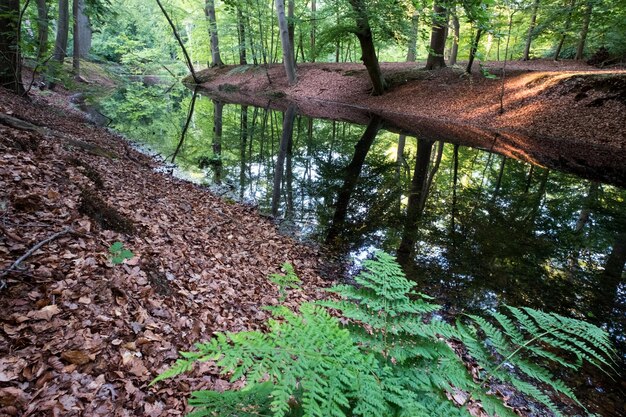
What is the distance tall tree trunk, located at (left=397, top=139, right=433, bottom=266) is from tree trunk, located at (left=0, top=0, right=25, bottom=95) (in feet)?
31.7

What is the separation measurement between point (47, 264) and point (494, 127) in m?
17.2

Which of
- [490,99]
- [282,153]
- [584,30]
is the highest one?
[584,30]

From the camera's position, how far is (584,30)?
61.8ft

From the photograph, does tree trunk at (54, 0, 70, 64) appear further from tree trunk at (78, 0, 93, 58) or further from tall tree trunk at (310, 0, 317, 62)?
tall tree trunk at (310, 0, 317, 62)

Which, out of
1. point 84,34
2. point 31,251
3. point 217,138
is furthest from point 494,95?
point 84,34

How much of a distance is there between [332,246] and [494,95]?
14877 mm

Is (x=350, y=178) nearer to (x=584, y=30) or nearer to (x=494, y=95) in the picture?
(x=494, y=95)

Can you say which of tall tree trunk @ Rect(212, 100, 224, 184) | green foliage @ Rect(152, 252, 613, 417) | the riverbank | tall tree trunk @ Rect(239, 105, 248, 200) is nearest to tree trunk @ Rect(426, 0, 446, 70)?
the riverbank

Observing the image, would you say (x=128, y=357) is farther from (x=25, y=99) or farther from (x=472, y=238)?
(x=25, y=99)

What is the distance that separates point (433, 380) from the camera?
1688mm

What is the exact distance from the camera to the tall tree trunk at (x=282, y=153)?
9.17 meters

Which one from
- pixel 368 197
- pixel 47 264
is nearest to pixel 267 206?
pixel 368 197

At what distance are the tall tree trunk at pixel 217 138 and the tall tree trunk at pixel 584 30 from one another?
17.7 metres

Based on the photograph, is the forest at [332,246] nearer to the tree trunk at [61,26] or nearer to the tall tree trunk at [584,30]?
the tree trunk at [61,26]
